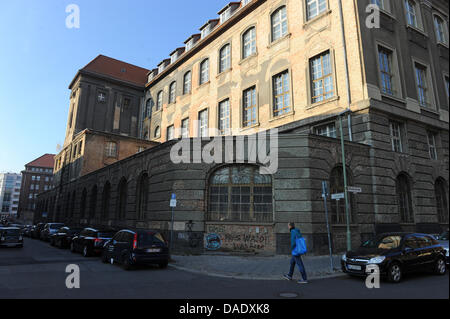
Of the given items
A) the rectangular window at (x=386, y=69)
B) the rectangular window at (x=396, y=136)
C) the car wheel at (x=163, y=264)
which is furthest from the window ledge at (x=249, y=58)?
the car wheel at (x=163, y=264)

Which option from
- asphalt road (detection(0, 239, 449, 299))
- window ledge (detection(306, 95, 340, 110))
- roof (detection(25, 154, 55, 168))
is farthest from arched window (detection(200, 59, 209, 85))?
roof (detection(25, 154, 55, 168))

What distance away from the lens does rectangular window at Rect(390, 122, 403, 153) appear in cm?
1884

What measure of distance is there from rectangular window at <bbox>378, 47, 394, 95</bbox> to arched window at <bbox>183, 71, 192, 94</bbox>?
1881 centimetres

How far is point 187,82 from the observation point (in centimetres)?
3297

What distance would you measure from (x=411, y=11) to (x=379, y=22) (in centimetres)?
572

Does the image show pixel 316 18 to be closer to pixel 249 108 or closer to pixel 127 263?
pixel 249 108

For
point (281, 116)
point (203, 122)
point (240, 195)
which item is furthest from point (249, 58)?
point (240, 195)

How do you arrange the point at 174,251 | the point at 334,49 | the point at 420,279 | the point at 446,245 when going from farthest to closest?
the point at 334,49, the point at 174,251, the point at 446,245, the point at 420,279

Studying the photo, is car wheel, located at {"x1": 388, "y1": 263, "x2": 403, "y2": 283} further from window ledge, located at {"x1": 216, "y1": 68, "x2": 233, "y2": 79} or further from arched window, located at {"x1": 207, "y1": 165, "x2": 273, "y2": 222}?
window ledge, located at {"x1": 216, "y1": 68, "x2": 233, "y2": 79}

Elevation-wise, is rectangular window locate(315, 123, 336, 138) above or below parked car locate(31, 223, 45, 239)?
above

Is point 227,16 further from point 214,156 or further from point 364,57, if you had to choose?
point 214,156

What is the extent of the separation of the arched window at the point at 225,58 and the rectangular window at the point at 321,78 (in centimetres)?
917
